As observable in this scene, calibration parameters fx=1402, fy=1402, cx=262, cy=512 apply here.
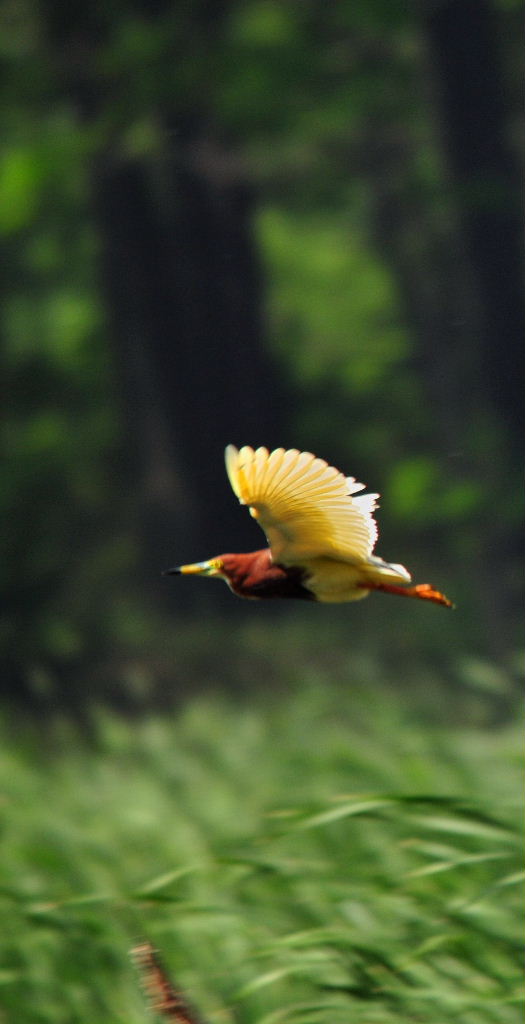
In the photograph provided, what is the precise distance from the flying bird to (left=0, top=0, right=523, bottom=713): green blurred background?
23.5 ft

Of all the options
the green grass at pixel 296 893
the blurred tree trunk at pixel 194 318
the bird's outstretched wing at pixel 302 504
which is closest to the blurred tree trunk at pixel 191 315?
the blurred tree trunk at pixel 194 318

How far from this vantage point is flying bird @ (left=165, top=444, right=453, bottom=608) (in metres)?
1.12

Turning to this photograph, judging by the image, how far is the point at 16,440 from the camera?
1017cm

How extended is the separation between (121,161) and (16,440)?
93.8 inches

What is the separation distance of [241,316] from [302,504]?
406 inches

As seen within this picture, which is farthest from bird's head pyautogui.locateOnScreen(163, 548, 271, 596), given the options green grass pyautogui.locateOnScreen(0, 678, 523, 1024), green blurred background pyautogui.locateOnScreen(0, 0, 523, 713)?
green blurred background pyautogui.locateOnScreen(0, 0, 523, 713)

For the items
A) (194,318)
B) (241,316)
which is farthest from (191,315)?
(241,316)

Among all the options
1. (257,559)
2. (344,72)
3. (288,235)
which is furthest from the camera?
(288,235)

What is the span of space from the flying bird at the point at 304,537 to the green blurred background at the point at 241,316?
23.5 ft

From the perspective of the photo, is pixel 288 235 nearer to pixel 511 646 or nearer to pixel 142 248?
pixel 142 248

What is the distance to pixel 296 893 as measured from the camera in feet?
12.0

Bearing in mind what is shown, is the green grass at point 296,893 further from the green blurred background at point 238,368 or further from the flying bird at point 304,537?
the flying bird at point 304,537

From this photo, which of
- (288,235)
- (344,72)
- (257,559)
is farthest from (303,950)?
(288,235)

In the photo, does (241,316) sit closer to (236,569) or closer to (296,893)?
(296,893)
